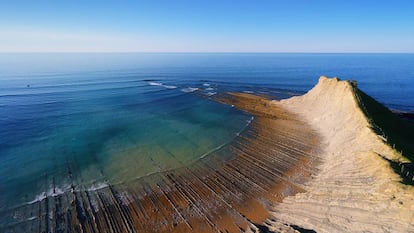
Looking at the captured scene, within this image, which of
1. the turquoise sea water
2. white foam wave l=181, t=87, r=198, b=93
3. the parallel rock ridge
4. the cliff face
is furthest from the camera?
white foam wave l=181, t=87, r=198, b=93

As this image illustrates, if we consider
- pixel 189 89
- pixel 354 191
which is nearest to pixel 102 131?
pixel 354 191

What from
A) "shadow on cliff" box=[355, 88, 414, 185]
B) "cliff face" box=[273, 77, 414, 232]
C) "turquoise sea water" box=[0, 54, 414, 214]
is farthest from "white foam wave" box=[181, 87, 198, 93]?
"cliff face" box=[273, 77, 414, 232]

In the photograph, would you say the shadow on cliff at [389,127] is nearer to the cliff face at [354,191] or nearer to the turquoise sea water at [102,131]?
the cliff face at [354,191]

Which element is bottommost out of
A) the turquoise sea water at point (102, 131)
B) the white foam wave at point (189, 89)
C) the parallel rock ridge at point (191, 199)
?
the parallel rock ridge at point (191, 199)

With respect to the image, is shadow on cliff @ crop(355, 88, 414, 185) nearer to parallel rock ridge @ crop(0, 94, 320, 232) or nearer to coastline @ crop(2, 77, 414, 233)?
coastline @ crop(2, 77, 414, 233)

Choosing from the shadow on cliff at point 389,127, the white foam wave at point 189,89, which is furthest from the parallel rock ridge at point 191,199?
the white foam wave at point 189,89

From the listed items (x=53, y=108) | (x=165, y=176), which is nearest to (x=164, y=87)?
(x=53, y=108)

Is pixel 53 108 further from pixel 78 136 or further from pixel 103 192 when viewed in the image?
pixel 103 192
